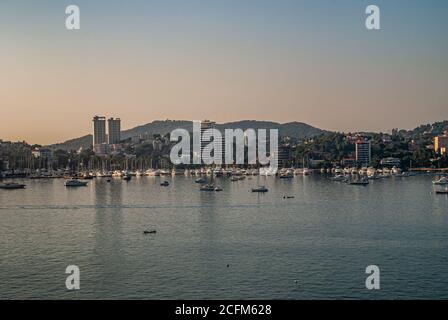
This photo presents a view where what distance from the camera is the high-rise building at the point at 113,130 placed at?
52094 mm

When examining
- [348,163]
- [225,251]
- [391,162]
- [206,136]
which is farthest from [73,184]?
[348,163]

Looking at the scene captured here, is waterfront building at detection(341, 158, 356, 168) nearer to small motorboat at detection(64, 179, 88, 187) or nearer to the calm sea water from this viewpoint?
small motorboat at detection(64, 179, 88, 187)

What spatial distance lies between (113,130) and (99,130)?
1789mm

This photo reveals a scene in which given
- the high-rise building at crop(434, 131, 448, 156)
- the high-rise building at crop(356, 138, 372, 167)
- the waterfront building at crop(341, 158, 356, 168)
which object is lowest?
the waterfront building at crop(341, 158, 356, 168)

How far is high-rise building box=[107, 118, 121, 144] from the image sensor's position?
52.1 meters

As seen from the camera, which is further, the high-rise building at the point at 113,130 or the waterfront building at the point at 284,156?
the high-rise building at the point at 113,130

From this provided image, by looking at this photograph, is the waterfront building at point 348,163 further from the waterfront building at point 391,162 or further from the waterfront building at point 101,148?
the waterfront building at point 101,148

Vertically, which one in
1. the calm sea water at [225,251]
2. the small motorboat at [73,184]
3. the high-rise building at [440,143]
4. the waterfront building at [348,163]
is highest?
the high-rise building at [440,143]

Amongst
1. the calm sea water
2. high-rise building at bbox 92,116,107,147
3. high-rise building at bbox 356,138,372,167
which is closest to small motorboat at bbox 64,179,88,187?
the calm sea water

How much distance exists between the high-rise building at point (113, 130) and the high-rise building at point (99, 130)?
0.76 metres

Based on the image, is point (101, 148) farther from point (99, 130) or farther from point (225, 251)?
point (225, 251)

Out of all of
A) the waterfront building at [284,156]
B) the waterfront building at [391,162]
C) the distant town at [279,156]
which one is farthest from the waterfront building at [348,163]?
the waterfront building at [284,156]

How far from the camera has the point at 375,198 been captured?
16062 mm
